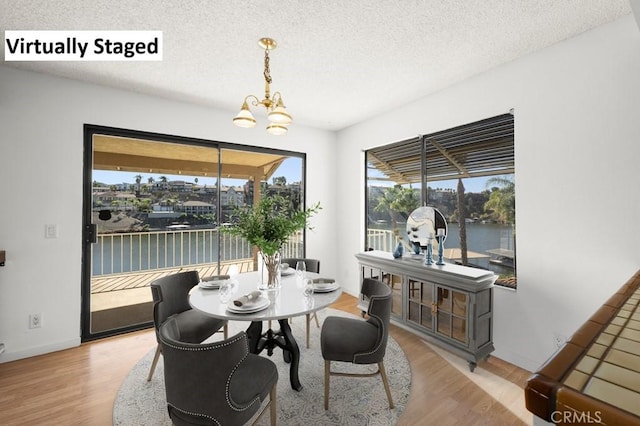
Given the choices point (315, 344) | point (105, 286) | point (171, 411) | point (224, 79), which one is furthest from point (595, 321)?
point (105, 286)

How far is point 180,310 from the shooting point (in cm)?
253

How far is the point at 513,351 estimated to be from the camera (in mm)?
2551

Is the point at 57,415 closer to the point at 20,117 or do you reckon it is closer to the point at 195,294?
the point at 195,294

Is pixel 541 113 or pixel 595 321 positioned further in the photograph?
pixel 541 113

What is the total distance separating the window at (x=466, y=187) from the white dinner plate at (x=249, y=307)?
2302 mm

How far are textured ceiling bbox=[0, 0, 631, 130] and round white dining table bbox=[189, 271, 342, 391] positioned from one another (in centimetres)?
201

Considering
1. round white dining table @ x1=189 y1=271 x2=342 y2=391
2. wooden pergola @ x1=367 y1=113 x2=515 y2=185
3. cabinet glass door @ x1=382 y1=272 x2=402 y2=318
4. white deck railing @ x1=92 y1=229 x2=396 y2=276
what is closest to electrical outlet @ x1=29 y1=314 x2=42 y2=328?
white deck railing @ x1=92 y1=229 x2=396 y2=276

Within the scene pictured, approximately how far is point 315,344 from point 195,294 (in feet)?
4.56

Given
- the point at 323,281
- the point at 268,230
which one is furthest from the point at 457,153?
the point at 268,230

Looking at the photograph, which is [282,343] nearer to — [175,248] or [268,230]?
[268,230]

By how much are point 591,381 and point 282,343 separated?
7.31ft

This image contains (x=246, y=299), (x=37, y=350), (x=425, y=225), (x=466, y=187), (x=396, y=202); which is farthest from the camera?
(x=396, y=202)

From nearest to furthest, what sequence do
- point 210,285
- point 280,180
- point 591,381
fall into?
point 591,381 → point 210,285 → point 280,180

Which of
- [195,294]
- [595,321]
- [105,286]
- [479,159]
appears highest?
A: [479,159]
